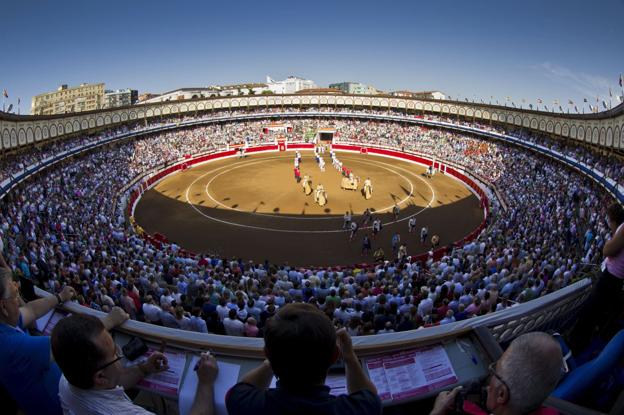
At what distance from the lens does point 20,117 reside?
115ft

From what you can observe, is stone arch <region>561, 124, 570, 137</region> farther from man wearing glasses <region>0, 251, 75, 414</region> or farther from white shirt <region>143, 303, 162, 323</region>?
man wearing glasses <region>0, 251, 75, 414</region>

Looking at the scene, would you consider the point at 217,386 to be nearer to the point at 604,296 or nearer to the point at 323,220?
the point at 604,296

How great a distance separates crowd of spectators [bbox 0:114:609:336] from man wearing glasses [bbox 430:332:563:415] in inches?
260

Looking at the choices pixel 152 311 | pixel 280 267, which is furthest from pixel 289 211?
pixel 152 311

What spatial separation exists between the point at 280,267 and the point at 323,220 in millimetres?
12238

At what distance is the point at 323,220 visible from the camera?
3114 cm

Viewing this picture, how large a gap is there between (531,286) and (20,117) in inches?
1567

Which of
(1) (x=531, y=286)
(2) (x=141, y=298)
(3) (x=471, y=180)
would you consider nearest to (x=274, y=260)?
(2) (x=141, y=298)

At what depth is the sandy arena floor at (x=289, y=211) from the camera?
26.7 metres

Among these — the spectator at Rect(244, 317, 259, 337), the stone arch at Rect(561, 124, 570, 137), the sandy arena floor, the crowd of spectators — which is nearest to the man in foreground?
the crowd of spectators

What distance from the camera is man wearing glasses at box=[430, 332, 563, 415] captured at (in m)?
2.56

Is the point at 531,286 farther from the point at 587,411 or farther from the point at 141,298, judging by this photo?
the point at 141,298

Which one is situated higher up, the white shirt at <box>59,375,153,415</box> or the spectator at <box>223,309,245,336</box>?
the white shirt at <box>59,375,153,415</box>

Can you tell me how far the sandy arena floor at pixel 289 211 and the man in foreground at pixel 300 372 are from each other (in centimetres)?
2196
